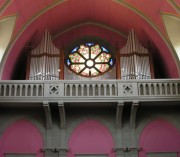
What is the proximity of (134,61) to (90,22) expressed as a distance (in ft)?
8.83

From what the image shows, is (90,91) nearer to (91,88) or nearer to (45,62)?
(91,88)

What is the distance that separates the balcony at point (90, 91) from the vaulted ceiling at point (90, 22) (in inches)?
34.0

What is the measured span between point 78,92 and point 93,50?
9.44 feet

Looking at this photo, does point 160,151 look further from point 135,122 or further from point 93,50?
point 93,50

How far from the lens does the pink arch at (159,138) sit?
13.1 meters

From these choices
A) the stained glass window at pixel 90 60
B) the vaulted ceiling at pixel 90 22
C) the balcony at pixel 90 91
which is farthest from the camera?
the stained glass window at pixel 90 60

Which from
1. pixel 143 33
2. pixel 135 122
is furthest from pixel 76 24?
pixel 135 122

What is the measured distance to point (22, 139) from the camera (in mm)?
13242

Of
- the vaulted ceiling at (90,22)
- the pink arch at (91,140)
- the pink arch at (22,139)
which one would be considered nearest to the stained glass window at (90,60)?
the vaulted ceiling at (90,22)

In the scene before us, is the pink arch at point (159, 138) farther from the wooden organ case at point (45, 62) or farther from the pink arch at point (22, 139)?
the wooden organ case at point (45, 62)

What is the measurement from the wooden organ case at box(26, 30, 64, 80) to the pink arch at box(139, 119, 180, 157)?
3405mm

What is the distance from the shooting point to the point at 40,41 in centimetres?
A: 1520

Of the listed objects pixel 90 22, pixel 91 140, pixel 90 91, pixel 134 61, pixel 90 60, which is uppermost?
pixel 90 22

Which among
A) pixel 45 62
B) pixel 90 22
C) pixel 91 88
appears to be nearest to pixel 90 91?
pixel 91 88
